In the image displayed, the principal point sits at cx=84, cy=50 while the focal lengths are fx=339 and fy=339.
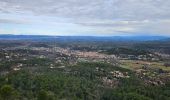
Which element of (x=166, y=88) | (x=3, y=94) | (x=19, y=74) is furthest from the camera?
(x=19, y=74)

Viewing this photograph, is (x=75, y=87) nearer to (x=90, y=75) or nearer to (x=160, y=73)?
(x=90, y=75)

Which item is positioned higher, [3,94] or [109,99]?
[3,94]

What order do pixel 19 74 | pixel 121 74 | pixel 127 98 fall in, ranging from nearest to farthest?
1. pixel 127 98
2. pixel 19 74
3. pixel 121 74

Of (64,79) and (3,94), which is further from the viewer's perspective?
(64,79)

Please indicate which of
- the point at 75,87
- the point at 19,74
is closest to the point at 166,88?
the point at 75,87

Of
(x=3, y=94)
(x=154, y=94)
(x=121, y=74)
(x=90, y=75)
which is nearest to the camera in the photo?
(x=3, y=94)

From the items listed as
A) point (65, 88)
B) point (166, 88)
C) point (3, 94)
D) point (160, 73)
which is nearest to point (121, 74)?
point (160, 73)

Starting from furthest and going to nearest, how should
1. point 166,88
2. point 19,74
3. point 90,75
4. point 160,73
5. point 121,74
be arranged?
1. point 160,73
2. point 121,74
3. point 90,75
4. point 19,74
5. point 166,88

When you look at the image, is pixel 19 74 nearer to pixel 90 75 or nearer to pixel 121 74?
pixel 90 75

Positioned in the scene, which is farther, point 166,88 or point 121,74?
point 121,74
